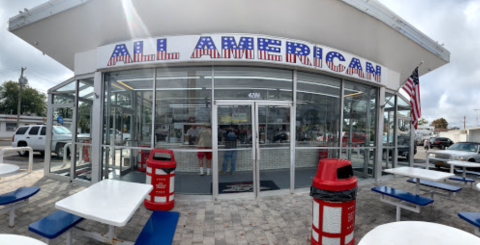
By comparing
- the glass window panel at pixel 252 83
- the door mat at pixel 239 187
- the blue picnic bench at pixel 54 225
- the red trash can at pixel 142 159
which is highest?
the glass window panel at pixel 252 83

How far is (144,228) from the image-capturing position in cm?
254

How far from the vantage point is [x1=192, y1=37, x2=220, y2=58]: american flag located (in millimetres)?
4730

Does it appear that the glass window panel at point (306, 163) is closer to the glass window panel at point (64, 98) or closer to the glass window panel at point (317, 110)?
the glass window panel at point (317, 110)

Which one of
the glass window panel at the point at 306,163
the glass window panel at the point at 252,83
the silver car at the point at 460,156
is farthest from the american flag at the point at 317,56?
the silver car at the point at 460,156

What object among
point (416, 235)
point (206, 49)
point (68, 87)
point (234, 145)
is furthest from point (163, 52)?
point (416, 235)

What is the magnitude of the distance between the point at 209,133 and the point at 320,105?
3485mm

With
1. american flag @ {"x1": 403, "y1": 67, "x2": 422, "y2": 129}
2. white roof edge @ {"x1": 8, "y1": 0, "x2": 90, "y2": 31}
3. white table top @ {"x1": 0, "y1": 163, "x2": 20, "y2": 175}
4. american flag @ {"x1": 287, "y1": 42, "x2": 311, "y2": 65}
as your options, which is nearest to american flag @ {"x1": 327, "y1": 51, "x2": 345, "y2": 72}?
american flag @ {"x1": 287, "y1": 42, "x2": 311, "y2": 65}

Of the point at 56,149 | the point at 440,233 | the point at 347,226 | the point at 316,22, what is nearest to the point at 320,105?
the point at 316,22

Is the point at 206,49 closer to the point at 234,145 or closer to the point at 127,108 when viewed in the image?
the point at 234,145

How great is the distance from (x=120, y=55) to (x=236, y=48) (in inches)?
116

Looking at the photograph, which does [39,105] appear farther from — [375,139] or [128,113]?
[375,139]

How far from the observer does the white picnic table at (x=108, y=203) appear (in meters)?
2.06

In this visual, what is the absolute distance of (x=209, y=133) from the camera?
504cm

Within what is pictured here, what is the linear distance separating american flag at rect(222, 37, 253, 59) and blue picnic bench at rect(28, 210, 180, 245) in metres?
3.61
